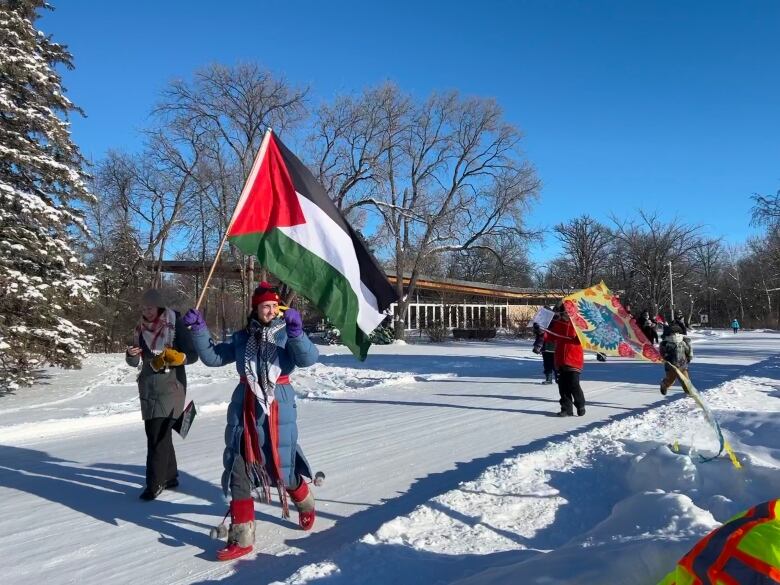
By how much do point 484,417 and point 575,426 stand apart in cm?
154

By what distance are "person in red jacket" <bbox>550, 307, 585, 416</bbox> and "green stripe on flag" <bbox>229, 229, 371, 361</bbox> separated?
5870 millimetres

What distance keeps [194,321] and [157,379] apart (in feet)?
5.36

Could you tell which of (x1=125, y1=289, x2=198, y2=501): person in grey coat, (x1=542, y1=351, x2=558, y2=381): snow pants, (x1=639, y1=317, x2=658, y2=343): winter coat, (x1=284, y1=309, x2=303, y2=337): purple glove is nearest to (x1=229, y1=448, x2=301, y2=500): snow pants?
(x1=284, y1=309, x2=303, y2=337): purple glove

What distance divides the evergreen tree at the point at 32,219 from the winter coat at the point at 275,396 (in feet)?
32.1

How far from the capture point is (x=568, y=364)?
9844mm

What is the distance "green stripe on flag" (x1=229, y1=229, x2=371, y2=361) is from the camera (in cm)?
477

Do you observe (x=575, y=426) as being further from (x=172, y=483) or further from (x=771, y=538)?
(x=771, y=538)

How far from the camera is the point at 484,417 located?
10047 millimetres

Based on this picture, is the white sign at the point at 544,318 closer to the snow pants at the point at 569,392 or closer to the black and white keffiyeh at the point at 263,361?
the snow pants at the point at 569,392

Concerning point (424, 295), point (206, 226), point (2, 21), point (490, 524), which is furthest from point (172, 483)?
point (424, 295)

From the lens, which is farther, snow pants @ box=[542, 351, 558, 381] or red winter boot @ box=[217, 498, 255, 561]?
snow pants @ box=[542, 351, 558, 381]

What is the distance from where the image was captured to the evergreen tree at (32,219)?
1293 centimetres

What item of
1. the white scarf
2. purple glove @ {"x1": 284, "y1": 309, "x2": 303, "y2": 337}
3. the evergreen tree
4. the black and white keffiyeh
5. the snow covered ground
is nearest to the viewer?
the snow covered ground

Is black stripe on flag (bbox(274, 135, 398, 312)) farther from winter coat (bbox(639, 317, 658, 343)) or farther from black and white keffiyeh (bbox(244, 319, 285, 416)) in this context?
winter coat (bbox(639, 317, 658, 343))
